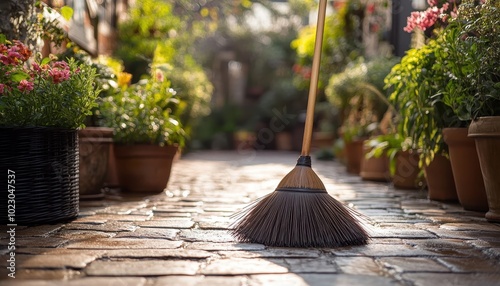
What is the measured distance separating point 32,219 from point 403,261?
1639 millimetres

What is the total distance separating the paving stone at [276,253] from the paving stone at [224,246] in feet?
0.20

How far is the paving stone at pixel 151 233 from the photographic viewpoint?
253 centimetres

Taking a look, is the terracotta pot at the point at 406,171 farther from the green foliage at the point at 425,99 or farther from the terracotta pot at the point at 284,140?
the terracotta pot at the point at 284,140

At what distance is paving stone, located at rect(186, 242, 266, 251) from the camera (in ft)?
7.48

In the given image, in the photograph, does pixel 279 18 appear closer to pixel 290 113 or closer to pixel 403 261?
pixel 290 113

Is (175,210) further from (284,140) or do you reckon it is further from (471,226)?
(284,140)

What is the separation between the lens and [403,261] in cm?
209

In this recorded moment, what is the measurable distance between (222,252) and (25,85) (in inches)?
46.6

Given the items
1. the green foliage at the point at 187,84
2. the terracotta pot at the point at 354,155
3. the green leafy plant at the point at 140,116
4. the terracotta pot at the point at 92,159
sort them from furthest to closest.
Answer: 1. the green foliage at the point at 187,84
2. the terracotta pot at the point at 354,155
3. the green leafy plant at the point at 140,116
4. the terracotta pot at the point at 92,159

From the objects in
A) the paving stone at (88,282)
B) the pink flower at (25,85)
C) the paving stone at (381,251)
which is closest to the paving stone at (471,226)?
the paving stone at (381,251)

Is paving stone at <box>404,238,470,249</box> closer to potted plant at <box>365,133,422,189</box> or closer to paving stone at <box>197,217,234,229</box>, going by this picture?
paving stone at <box>197,217,234,229</box>

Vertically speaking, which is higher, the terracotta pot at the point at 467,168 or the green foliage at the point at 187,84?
the green foliage at the point at 187,84

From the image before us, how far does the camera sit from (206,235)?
2574 mm

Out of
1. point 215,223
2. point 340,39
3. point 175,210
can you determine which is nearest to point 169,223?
point 215,223
